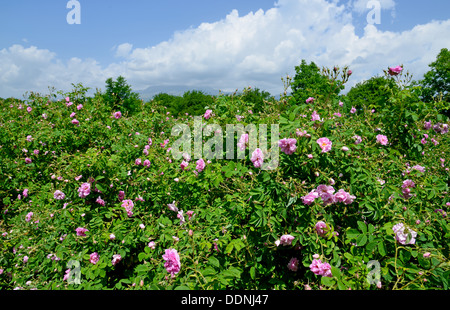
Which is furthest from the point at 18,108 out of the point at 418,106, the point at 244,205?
the point at 418,106

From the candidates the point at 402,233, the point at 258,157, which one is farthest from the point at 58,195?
the point at 402,233

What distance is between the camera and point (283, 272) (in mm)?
1985

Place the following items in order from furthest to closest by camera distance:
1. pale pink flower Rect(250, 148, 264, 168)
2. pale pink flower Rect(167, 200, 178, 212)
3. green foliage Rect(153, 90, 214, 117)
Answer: green foliage Rect(153, 90, 214, 117)
pale pink flower Rect(167, 200, 178, 212)
pale pink flower Rect(250, 148, 264, 168)

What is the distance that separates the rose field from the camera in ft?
5.46

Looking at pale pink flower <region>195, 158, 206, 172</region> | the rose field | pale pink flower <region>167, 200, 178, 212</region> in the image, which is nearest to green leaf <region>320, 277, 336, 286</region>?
the rose field

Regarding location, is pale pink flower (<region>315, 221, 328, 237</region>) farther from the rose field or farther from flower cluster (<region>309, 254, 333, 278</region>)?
flower cluster (<region>309, 254, 333, 278</region>)

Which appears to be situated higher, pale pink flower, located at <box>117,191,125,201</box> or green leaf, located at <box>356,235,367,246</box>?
pale pink flower, located at <box>117,191,125,201</box>

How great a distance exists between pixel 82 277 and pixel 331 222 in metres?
2.25

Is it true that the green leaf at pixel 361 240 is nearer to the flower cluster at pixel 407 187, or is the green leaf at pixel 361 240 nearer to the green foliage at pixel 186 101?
the flower cluster at pixel 407 187

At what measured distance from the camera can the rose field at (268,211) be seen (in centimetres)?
167

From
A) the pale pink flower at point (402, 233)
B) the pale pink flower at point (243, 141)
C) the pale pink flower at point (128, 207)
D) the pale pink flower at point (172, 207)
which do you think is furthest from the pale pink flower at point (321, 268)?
the pale pink flower at point (128, 207)

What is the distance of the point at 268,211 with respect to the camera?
5.82 feet

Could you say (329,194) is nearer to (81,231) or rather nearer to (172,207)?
(172,207)

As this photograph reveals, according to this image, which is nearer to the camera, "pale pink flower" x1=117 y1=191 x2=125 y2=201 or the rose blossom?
the rose blossom
